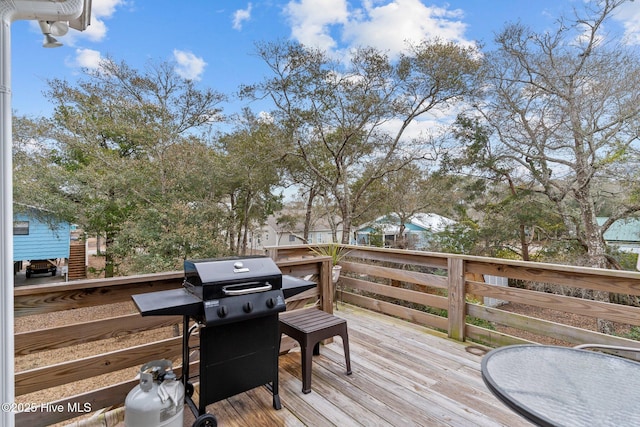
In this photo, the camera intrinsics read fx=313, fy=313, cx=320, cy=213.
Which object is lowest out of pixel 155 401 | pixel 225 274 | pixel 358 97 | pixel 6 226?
pixel 155 401

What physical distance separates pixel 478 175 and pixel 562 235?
2.49 meters

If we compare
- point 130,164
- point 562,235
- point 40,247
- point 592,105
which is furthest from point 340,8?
point 40,247

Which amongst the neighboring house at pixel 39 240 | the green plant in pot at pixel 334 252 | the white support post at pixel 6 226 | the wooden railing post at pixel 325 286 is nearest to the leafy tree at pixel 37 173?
the neighboring house at pixel 39 240

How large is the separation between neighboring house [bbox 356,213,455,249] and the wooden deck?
305 inches

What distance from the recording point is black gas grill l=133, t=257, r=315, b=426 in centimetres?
155

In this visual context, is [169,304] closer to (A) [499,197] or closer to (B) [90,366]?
(B) [90,366]

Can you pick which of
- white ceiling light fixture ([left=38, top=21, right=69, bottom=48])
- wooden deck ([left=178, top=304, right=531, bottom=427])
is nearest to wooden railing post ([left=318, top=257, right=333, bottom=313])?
wooden deck ([left=178, top=304, right=531, bottom=427])

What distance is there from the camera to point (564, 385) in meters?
A: 1.08

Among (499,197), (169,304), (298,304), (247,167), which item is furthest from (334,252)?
(499,197)

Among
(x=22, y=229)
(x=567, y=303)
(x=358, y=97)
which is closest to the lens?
(x=567, y=303)

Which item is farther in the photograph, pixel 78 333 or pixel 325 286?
pixel 325 286

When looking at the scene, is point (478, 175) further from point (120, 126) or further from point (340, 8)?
point (120, 126)

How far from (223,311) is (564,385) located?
1.41 m

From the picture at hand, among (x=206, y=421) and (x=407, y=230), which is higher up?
(x=407, y=230)
